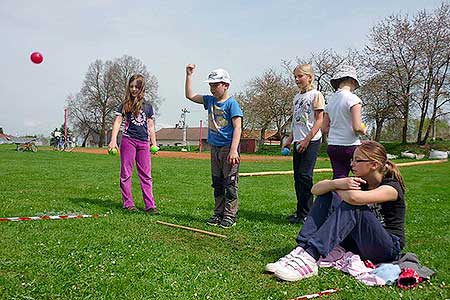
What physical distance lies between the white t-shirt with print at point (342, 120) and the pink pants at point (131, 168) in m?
2.62

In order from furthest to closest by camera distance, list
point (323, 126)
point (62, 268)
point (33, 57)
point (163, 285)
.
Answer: point (33, 57) → point (323, 126) → point (62, 268) → point (163, 285)

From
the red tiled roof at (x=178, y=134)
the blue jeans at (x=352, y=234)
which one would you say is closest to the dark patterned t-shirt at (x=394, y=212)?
the blue jeans at (x=352, y=234)

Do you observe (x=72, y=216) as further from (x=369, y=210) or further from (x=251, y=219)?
(x=369, y=210)

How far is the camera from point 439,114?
1316 inches

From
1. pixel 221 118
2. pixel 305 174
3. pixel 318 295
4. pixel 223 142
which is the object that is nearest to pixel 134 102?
pixel 221 118

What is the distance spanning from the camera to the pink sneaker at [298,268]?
3156 mm

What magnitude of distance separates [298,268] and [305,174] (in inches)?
88.8

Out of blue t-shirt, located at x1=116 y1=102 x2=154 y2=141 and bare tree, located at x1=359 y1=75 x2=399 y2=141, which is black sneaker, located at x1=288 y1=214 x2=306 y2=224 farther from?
bare tree, located at x1=359 y1=75 x2=399 y2=141

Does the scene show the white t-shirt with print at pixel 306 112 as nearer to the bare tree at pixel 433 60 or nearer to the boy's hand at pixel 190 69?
the boy's hand at pixel 190 69

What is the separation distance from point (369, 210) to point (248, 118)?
46.8 metres

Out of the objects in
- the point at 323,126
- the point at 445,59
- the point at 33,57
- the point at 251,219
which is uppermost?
the point at 445,59

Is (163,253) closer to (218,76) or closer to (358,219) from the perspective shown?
(358,219)

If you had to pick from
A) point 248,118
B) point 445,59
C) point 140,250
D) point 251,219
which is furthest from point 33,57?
point 248,118

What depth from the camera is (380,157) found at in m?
3.48
